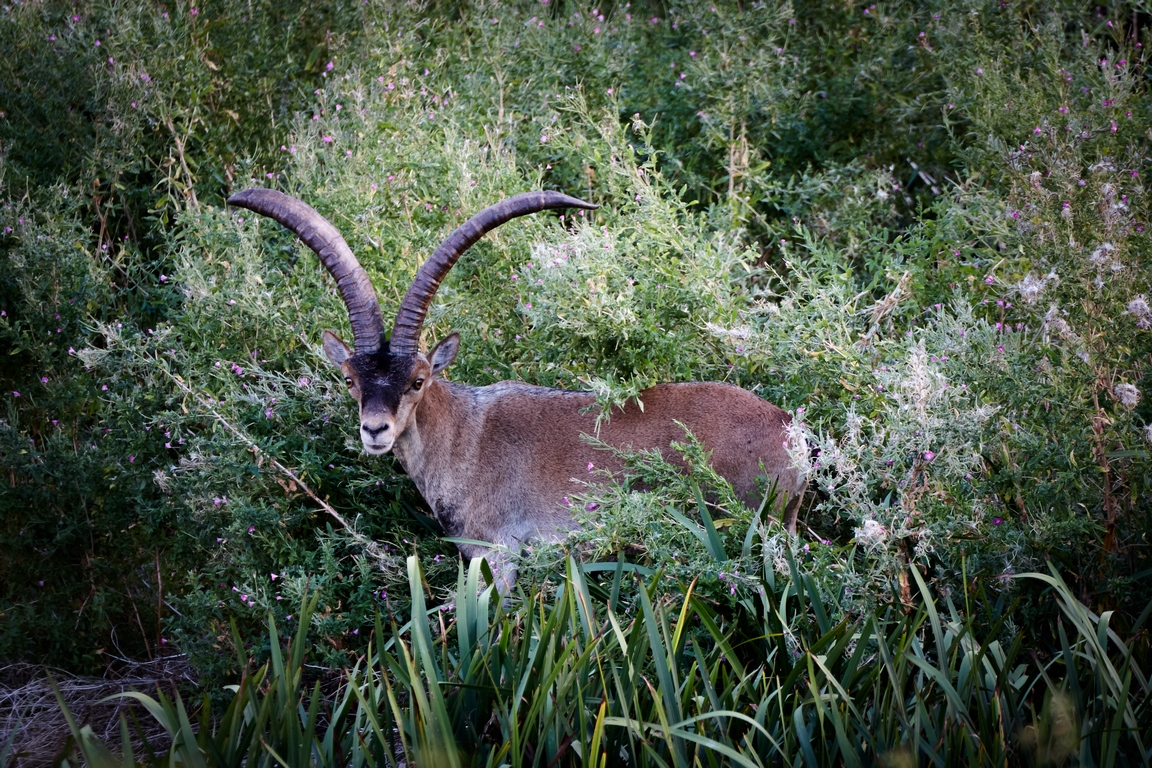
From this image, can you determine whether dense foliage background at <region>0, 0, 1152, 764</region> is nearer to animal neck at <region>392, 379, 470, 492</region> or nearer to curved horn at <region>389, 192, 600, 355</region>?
animal neck at <region>392, 379, 470, 492</region>

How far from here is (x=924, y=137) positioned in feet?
28.5

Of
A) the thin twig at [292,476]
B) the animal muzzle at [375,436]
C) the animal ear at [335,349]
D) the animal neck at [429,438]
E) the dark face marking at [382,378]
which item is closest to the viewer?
the animal muzzle at [375,436]

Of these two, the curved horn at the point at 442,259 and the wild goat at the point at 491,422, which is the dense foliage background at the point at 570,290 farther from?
the curved horn at the point at 442,259

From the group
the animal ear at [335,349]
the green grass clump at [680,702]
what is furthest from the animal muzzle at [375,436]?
the green grass clump at [680,702]

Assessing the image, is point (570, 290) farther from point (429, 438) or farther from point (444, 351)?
point (429, 438)

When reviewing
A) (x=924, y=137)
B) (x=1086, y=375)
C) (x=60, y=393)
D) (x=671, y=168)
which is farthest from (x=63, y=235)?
(x=924, y=137)

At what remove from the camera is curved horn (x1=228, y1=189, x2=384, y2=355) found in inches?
216

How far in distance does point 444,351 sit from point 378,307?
0.49m

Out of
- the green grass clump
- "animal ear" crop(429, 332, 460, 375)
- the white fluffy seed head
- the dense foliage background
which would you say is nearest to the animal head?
"animal ear" crop(429, 332, 460, 375)

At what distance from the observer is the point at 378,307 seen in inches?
219

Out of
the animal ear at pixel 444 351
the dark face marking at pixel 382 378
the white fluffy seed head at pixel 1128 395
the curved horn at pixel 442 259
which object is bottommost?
the white fluffy seed head at pixel 1128 395

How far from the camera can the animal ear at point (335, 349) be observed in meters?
5.67

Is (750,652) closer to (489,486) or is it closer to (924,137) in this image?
(489,486)

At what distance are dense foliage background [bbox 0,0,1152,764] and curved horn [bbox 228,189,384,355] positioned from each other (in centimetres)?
64
